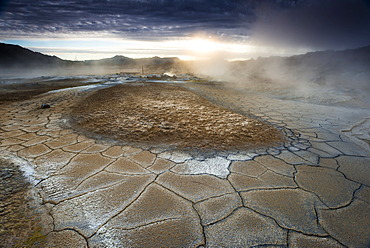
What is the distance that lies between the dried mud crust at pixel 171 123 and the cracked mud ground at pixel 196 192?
0.85 ft

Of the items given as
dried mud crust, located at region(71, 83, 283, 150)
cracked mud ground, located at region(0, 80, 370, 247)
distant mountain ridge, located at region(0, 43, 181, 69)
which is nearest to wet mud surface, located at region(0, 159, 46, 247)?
cracked mud ground, located at region(0, 80, 370, 247)

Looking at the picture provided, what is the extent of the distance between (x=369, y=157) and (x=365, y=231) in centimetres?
168

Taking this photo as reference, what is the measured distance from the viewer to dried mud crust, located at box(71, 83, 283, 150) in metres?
2.82

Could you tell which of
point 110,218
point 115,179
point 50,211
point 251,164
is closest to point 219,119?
point 251,164

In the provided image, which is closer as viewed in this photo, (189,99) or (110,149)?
(110,149)

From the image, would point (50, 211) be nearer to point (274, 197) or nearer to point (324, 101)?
point (274, 197)

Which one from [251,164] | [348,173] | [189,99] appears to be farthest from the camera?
[189,99]

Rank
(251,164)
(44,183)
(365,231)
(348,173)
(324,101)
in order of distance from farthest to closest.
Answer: (324,101) < (251,164) < (348,173) < (44,183) < (365,231)

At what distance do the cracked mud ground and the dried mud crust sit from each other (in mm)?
258

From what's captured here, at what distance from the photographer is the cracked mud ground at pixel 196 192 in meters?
1.27

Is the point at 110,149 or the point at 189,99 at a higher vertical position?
the point at 189,99

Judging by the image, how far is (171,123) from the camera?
137 inches

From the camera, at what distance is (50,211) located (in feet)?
4.76

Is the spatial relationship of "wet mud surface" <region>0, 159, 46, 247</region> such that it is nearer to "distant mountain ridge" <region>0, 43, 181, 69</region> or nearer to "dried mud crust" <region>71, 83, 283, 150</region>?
"dried mud crust" <region>71, 83, 283, 150</region>
